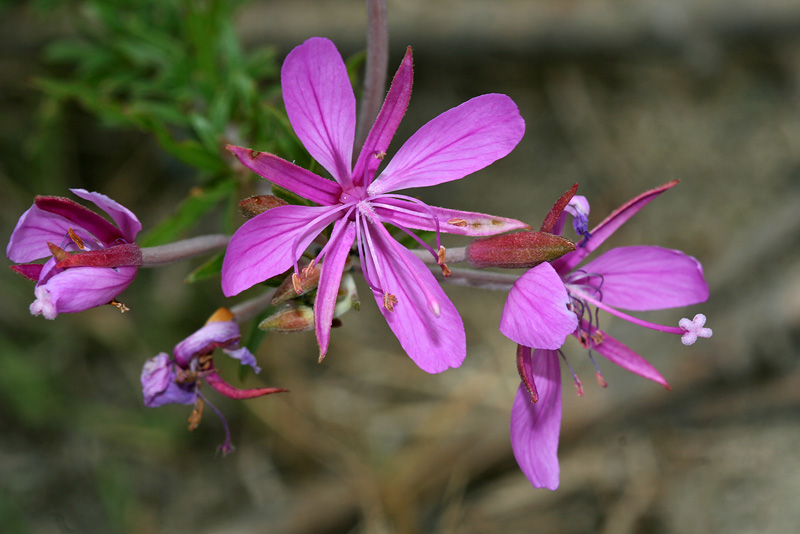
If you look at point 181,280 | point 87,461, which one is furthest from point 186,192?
point 87,461

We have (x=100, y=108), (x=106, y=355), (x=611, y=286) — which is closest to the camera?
(x=611, y=286)

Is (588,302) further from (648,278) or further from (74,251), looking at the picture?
(74,251)

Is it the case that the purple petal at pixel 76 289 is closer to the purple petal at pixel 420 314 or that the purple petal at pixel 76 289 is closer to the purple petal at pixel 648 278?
the purple petal at pixel 420 314

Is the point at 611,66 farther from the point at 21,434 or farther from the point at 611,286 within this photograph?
the point at 21,434

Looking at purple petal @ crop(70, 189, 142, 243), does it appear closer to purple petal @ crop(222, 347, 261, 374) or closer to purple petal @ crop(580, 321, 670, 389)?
purple petal @ crop(222, 347, 261, 374)

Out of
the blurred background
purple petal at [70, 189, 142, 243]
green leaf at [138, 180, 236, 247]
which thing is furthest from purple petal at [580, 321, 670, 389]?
the blurred background

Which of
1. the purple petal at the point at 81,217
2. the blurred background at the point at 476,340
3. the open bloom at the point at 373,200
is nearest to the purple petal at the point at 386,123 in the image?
the open bloom at the point at 373,200

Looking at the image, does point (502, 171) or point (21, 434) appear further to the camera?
point (502, 171)
